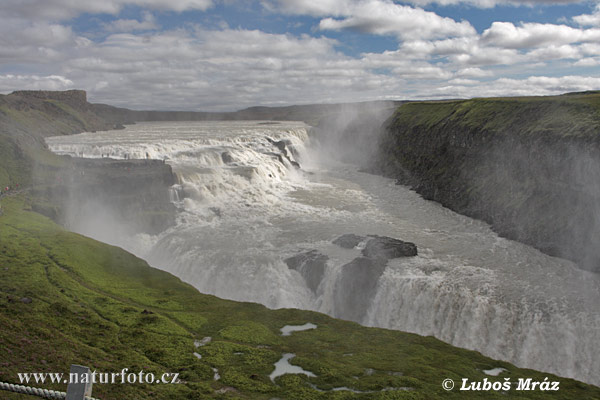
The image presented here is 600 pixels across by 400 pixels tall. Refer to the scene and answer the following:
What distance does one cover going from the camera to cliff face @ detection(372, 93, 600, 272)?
3278cm

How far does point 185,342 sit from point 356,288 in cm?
1424

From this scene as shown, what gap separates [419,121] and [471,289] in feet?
169

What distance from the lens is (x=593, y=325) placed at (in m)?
22.7

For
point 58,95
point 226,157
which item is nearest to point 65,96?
point 58,95

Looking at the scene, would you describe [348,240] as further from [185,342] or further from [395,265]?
[185,342]

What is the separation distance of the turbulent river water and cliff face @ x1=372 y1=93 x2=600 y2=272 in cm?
198

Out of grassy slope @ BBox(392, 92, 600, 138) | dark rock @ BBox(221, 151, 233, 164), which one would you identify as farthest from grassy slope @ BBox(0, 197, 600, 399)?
dark rock @ BBox(221, 151, 233, 164)

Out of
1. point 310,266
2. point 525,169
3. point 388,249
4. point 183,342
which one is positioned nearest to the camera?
point 183,342

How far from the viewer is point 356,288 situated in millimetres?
28578

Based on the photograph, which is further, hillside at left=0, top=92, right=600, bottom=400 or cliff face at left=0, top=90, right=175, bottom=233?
cliff face at left=0, top=90, right=175, bottom=233

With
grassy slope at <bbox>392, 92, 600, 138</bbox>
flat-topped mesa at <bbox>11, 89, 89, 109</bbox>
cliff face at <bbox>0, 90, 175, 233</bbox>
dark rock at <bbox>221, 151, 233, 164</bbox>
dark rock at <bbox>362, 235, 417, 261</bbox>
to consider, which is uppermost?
flat-topped mesa at <bbox>11, 89, 89, 109</bbox>

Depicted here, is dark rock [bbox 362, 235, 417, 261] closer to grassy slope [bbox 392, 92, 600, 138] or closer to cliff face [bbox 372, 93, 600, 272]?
cliff face [bbox 372, 93, 600, 272]

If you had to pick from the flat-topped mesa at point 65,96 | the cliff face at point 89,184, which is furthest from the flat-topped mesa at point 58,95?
the cliff face at point 89,184

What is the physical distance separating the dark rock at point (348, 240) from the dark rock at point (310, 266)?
2929 mm
